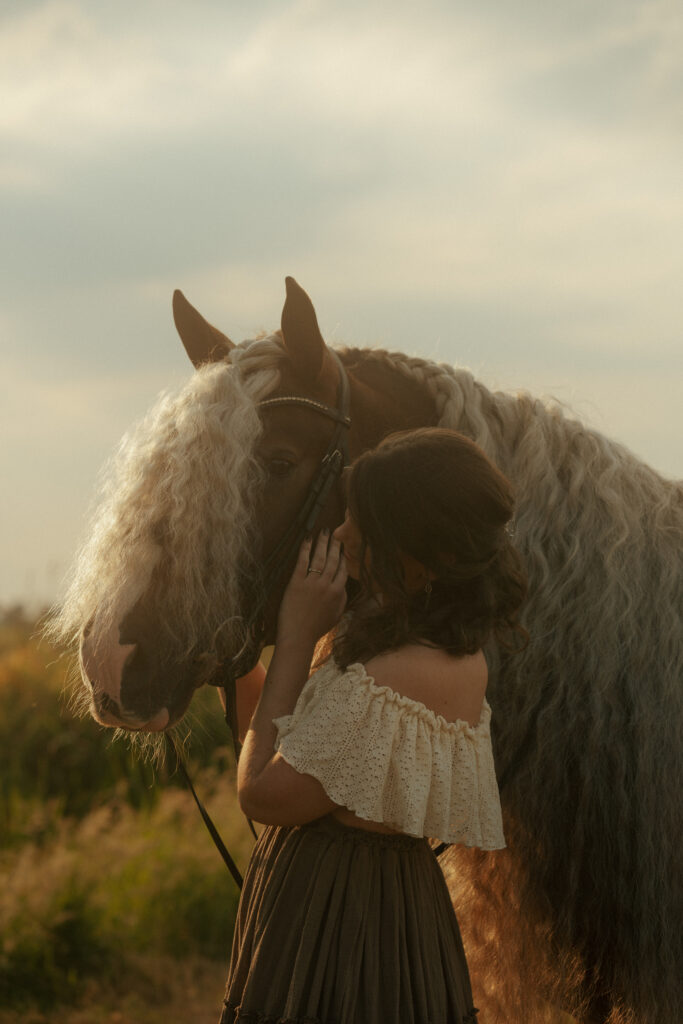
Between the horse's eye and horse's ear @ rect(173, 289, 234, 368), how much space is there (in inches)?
19.2

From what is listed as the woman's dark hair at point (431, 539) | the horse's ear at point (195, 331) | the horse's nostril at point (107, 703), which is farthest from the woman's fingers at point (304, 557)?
the horse's ear at point (195, 331)

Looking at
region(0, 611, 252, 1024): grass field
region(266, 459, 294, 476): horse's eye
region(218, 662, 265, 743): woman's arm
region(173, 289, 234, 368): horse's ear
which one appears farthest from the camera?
region(0, 611, 252, 1024): grass field

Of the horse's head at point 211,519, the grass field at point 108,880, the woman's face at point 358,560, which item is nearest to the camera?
the woman's face at point 358,560

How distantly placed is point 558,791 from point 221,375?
1272 millimetres

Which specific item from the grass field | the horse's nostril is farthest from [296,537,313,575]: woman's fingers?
the grass field

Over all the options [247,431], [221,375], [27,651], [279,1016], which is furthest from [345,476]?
[27,651]

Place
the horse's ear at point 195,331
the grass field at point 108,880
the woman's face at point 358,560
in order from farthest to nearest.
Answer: the grass field at point 108,880
the horse's ear at point 195,331
the woman's face at point 358,560

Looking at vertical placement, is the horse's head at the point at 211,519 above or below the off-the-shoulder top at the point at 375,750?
above

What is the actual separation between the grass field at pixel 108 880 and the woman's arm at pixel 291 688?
2.40 m

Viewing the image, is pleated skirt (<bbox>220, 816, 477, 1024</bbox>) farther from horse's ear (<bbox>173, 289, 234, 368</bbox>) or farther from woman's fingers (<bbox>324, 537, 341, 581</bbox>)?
horse's ear (<bbox>173, 289, 234, 368</bbox>)

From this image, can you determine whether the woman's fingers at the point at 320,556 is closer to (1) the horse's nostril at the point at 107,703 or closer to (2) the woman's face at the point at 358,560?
(2) the woman's face at the point at 358,560

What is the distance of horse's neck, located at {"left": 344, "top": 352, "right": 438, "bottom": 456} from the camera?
7.96ft

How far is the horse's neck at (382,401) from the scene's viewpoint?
7.96ft

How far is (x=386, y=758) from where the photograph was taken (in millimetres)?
1810
